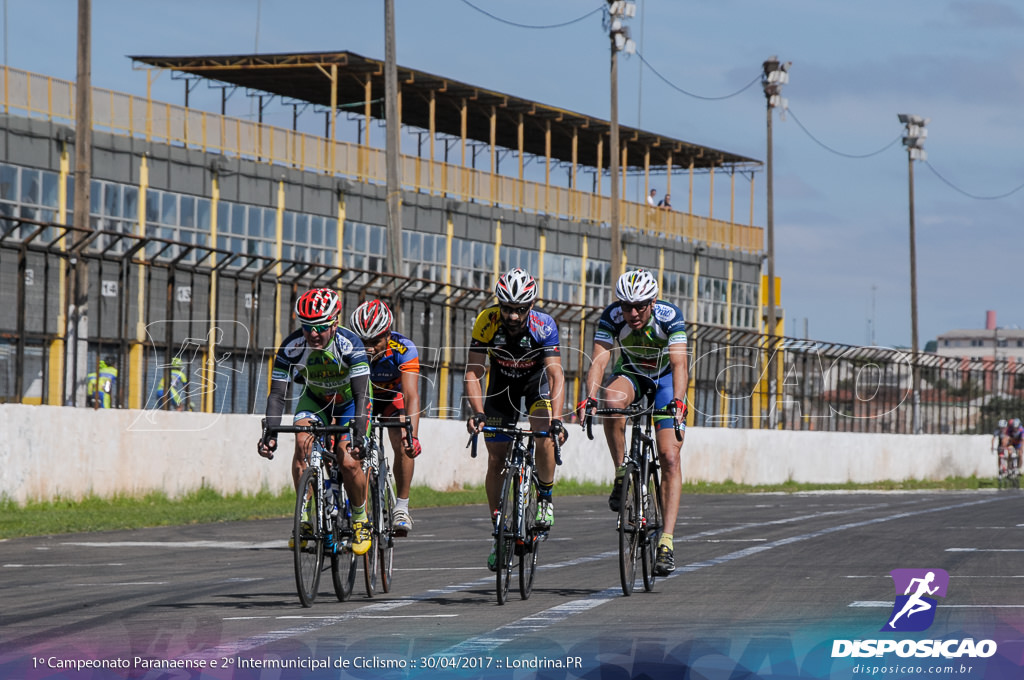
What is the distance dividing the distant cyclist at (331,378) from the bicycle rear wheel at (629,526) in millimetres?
1547

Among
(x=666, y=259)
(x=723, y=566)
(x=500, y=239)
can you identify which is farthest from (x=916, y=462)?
(x=723, y=566)

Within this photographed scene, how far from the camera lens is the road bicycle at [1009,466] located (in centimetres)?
4041

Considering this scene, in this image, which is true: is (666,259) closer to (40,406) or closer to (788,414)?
(788,414)

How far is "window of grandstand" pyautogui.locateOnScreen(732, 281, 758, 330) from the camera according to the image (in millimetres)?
73312

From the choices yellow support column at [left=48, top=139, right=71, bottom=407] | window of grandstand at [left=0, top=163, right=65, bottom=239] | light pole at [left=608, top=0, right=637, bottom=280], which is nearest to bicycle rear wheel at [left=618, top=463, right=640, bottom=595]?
yellow support column at [left=48, top=139, right=71, bottom=407]

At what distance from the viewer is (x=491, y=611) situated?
936 cm

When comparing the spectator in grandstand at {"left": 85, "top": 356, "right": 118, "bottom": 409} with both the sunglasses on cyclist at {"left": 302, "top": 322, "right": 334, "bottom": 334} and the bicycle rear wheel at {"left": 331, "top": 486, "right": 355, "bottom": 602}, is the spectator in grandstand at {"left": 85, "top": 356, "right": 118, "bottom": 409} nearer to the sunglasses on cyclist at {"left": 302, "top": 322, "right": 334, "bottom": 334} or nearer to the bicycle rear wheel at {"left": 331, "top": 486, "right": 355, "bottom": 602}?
the bicycle rear wheel at {"left": 331, "top": 486, "right": 355, "bottom": 602}

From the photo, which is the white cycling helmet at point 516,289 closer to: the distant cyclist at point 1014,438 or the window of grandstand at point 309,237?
the distant cyclist at point 1014,438

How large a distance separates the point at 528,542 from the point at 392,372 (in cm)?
282

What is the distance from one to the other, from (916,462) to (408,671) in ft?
126

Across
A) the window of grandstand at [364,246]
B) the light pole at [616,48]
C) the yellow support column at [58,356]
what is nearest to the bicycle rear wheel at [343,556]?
the yellow support column at [58,356]

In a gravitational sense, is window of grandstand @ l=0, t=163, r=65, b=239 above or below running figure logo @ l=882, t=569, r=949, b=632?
above

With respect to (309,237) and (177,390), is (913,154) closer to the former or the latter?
(309,237)

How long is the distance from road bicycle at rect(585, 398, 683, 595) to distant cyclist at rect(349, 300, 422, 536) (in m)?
1.70
